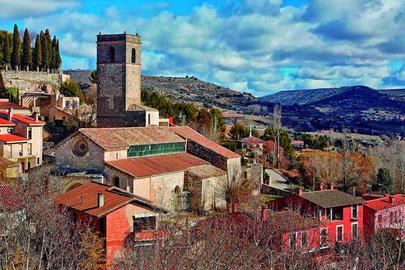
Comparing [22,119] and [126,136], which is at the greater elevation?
[22,119]

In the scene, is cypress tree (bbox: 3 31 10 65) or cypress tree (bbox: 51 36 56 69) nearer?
cypress tree (bbox: 3 31 10 65)

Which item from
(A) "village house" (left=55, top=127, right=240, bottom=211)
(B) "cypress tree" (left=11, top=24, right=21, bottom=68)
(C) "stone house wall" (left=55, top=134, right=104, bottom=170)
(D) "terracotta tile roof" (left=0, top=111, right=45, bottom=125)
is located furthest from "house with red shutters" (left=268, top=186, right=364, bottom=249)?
(B) "cypress tree" (left=11, top=24, right=21, bottom=68)

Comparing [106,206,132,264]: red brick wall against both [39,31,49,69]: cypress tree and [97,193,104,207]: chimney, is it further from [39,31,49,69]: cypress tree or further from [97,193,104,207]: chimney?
[39,31,49,69]: cypress tree

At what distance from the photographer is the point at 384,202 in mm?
46969

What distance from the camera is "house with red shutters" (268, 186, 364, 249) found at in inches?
1518

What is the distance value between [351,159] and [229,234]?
1572 inches

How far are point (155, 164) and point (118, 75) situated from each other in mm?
16169

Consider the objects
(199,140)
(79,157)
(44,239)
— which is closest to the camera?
(44,239)

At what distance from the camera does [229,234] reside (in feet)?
94.0

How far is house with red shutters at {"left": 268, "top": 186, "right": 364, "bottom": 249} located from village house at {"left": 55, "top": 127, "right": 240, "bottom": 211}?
6.37 meters

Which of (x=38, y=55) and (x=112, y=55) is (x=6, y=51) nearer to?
(x=38, y=55)

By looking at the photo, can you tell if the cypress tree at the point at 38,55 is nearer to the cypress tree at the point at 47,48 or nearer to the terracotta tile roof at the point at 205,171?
the cypress tree at the point at 47,48

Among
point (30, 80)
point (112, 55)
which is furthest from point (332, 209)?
point (30, 80)

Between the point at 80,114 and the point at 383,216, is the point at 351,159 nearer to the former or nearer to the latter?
the point at 383,216
